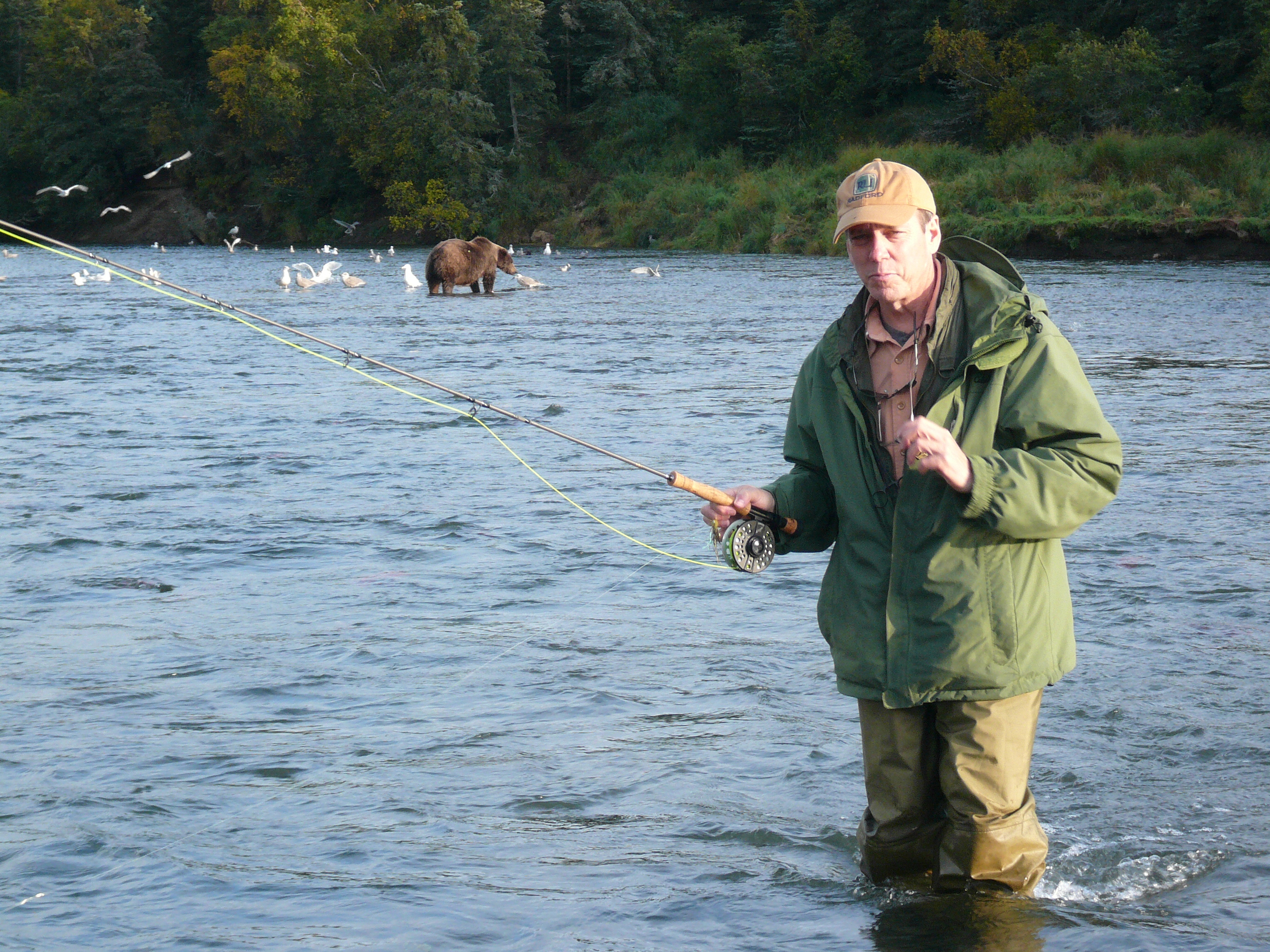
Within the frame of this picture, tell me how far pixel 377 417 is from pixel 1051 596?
910 cm

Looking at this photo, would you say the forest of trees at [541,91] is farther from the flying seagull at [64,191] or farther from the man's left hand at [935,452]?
the man's left hand at [935,452]

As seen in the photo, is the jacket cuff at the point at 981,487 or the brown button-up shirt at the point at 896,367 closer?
the jacket cuff at the point at 981,487

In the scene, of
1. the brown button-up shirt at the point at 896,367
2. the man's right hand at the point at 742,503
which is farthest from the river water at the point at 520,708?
the brown button-up shirt at the point at 896,367

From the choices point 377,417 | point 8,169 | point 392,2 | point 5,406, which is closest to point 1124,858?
point 377,417

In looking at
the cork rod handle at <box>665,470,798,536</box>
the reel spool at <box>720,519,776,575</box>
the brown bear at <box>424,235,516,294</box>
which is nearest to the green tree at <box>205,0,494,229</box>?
the brown bear at <box>424,235,516,294</box>

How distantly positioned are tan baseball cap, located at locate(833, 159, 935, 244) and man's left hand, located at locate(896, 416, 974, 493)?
1.52ft

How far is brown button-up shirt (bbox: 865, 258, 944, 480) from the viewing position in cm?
312

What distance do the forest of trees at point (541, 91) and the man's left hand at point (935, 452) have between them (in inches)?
1314

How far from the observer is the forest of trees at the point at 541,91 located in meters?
37.6

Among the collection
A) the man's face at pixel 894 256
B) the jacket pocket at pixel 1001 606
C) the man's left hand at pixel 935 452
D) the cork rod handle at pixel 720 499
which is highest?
the man's face at pixel 894 256

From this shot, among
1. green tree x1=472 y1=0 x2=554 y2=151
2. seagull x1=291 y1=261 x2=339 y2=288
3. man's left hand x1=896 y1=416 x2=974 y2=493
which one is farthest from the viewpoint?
green tree x1=472 y1=0 x2=554 y2=151

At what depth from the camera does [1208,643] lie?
547 cm

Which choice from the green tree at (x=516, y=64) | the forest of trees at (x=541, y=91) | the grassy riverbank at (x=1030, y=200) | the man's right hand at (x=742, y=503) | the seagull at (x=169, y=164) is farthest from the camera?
the green tree at (x=516, y=64)

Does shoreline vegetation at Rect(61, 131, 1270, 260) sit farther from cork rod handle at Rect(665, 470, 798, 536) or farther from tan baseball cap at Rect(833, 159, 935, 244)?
tan baseball cap at Rect(833, 159, 935, 244)
